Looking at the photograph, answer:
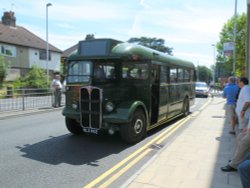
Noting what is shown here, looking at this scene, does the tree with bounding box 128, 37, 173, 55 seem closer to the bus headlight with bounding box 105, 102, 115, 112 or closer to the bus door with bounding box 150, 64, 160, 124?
the bus door with bounding box 150, 64, 160, 124

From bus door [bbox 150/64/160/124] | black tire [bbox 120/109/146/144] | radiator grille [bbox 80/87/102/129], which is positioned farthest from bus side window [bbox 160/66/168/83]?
A: radiator grille [bbox 80/87/102/129]

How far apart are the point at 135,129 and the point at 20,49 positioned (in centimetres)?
3597

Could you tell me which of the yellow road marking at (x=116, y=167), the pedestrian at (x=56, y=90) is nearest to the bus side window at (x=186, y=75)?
the yellow road marking at (x=116, y=167)

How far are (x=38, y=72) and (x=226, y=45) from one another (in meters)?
22.2

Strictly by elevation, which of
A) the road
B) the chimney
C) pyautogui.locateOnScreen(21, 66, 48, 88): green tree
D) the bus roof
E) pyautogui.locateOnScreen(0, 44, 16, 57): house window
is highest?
the chimney

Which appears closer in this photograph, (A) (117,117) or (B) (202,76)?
(A) (117,117)

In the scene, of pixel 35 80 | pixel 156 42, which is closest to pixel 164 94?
pixel 35 80

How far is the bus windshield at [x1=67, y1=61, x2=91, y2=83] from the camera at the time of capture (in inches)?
331

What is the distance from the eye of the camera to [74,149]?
7523 mm

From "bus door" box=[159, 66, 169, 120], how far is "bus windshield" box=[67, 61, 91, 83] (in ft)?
8.97

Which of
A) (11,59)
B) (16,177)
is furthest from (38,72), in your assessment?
(16,177)

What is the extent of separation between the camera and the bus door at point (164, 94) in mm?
9969

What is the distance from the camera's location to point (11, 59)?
39188 millimetres

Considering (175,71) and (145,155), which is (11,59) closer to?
(175,71)
